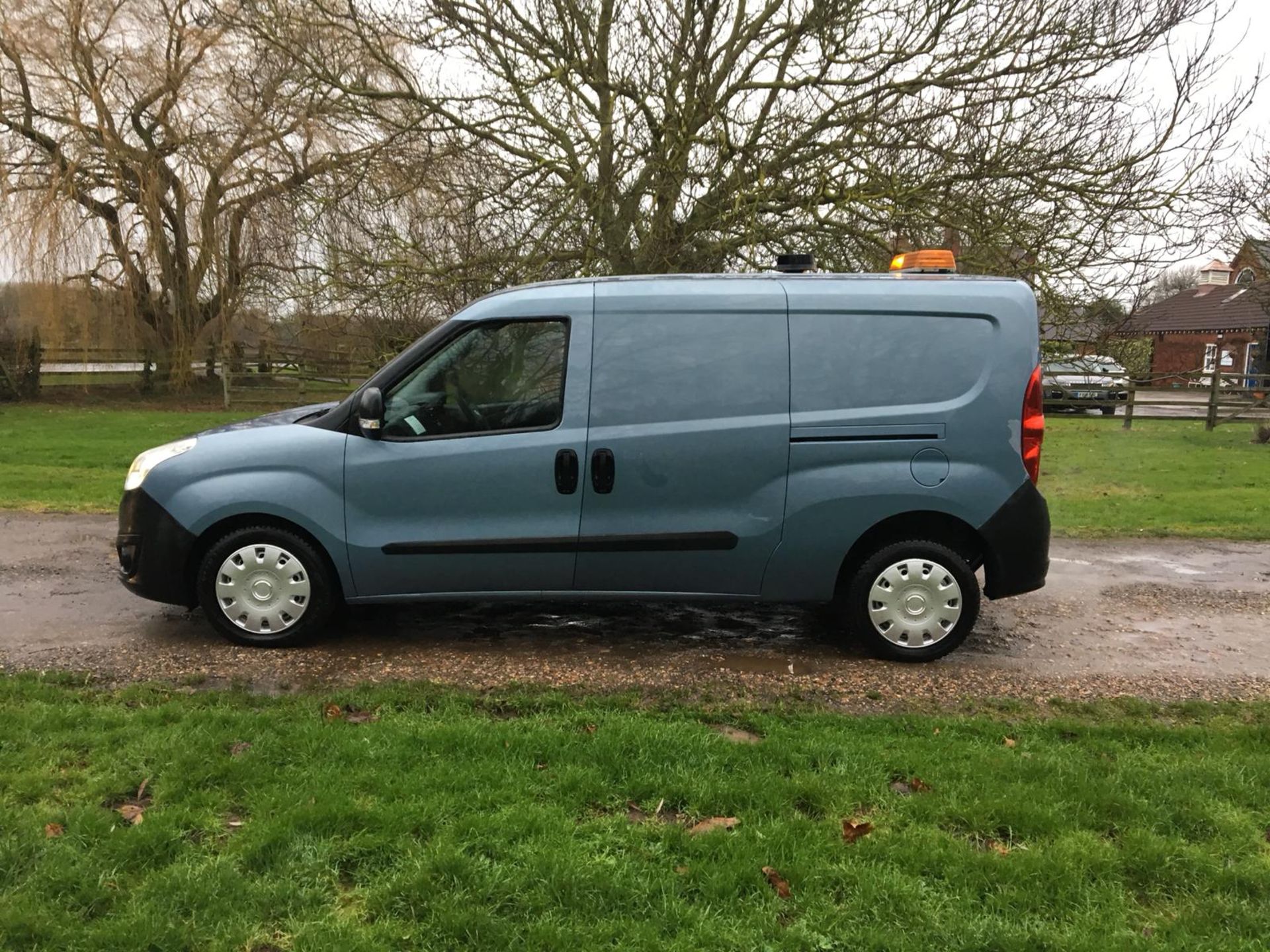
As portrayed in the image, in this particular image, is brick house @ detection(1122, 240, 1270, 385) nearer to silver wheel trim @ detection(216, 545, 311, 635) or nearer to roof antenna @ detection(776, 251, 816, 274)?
roof antenna @ detection(776, 251, 816, 274)

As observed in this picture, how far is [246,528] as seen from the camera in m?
4.81

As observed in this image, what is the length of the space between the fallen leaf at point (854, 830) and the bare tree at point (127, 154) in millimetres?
17680

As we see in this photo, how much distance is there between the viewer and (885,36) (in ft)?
34.8

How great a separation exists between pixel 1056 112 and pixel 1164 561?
5.59 metres

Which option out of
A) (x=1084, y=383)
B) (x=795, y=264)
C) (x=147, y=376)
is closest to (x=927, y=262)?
(x=795, y=264)

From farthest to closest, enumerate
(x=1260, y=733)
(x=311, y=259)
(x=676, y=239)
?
1. (x=311, y=259)
2. (x=676, y=239)
3. (x=1260, y=733)

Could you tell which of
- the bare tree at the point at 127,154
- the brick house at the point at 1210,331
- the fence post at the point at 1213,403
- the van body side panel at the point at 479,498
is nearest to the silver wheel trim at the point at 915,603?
the van body side panel at the point at 479,498

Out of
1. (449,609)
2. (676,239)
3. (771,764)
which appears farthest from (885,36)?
(771,764)

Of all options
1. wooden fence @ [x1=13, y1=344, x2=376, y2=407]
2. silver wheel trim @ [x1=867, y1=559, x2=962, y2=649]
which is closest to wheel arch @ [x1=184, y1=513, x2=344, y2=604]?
silver wheel trim @ [x1=867, y1=559, x2=962, y2=649]

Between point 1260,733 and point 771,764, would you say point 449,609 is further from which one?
point 1260,733

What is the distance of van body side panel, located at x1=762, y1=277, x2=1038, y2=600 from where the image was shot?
471cm

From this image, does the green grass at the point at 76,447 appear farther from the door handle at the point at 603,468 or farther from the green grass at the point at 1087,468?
the door handle at the point at 603,468

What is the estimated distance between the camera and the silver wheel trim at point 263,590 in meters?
4.80

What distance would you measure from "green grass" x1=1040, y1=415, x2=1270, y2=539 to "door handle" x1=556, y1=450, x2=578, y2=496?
19.5ft
